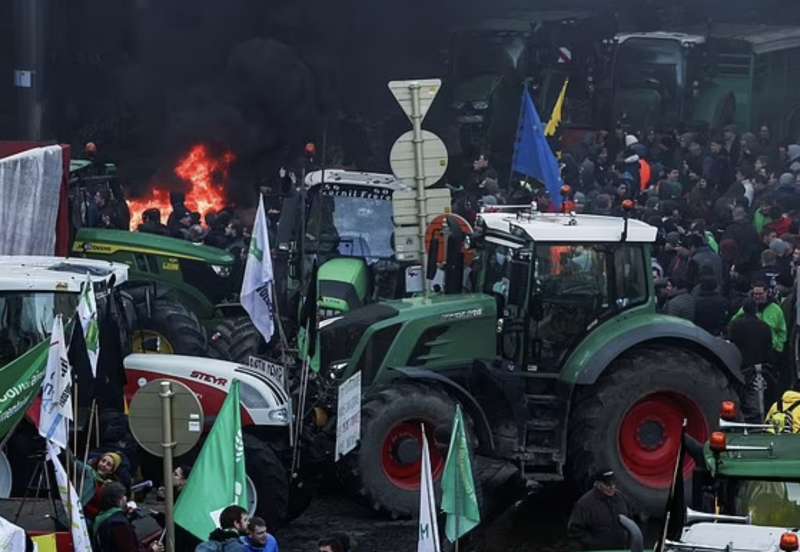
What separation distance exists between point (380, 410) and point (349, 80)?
55.4ft

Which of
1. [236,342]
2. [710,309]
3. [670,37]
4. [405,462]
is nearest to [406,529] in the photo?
[405,462]

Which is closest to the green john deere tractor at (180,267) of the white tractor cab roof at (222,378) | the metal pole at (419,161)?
the metal pole at (419,161)

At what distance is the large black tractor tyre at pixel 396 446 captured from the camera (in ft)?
47.0

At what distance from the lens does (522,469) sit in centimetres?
1461

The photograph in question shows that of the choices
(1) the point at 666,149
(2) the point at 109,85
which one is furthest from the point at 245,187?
(1) the point at 666,149

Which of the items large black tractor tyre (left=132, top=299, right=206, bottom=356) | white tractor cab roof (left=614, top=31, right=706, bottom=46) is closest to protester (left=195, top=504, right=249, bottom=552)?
large black tractor tyre (left=132, top=299, right=206, bottom=356)

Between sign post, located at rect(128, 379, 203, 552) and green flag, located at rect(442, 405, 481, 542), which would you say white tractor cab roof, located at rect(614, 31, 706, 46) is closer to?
sign post, located at rect(128, 379, 203, 552)

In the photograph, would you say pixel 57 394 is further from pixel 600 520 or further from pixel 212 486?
pixel 600 520

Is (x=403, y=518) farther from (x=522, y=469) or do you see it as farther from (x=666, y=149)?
(x=666, y=149)

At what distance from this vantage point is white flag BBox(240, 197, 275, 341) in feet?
48.6

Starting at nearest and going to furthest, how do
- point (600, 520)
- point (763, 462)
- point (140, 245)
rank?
point (763, 462)
point (600, 520)
point (140, 245)

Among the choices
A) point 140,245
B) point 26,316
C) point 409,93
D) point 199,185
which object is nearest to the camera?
point 26,316

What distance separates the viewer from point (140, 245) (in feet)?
62.8

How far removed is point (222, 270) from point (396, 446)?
5523 mm
